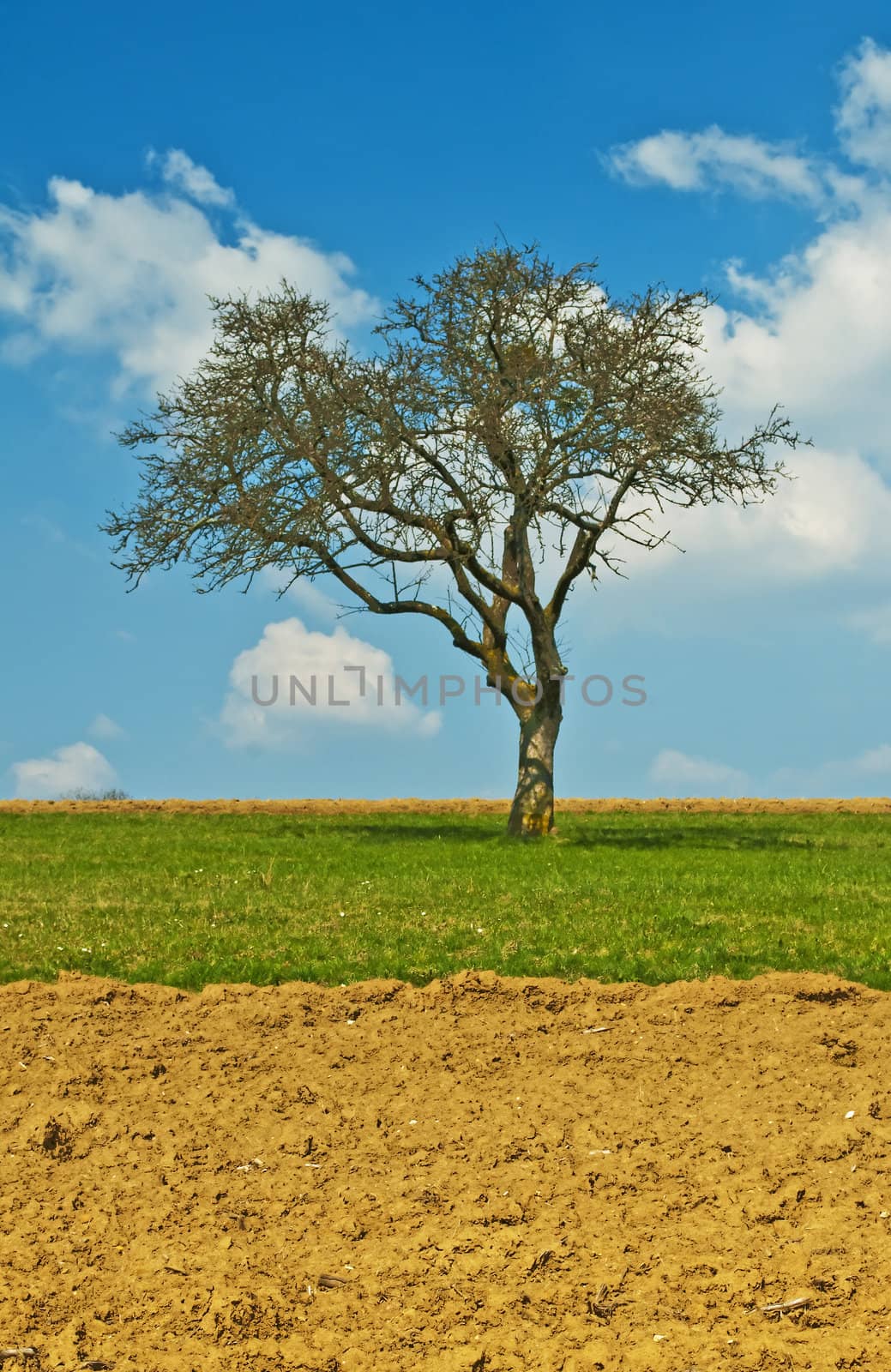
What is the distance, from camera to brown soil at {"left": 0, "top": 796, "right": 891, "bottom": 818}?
93.8ft

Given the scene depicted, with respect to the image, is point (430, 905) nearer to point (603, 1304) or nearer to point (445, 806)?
point (603, 1304)

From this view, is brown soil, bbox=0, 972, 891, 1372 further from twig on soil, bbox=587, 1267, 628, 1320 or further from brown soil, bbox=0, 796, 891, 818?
brown soil, bbox=0, 796, 891, 818

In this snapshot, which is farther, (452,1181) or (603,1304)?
(452,1181)

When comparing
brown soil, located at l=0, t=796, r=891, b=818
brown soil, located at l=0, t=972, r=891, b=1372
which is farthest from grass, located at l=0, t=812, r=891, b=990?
brown soil, located at l=0, t=796, r=891, b=818

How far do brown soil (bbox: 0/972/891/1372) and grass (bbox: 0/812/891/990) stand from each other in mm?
1588

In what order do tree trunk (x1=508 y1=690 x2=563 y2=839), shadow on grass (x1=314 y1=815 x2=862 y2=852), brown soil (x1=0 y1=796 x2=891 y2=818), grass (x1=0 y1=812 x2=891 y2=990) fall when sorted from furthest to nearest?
brown soil (x1=0 y1=796 x2=891 y2=818), tree trunk (x1=508 y1=690 x2=563 y2=839), shadow on grass (x1=314 y1=815 x2=862 y2=852), grass (x1=0 y1=812 x2=891 y2=990)

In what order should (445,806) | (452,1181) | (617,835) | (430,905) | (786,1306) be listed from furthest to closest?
(445,806)
(617,835)
(430,905)
(452,1181)
(786,1306)

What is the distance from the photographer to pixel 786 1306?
17.4 ft

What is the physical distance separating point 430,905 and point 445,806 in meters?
16.1

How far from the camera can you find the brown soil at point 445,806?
2858cm

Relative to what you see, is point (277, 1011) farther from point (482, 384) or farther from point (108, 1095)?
point (482, 384)

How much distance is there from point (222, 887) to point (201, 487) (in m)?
9.34

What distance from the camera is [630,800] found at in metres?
31.0

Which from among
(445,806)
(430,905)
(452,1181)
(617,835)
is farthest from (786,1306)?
(445,806)
